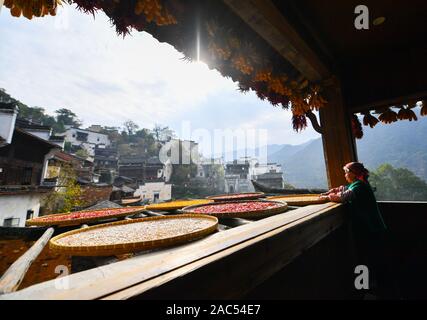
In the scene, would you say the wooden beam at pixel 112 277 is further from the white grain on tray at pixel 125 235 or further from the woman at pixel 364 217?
the woman at pixel 364 217

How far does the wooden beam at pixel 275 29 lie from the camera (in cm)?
190

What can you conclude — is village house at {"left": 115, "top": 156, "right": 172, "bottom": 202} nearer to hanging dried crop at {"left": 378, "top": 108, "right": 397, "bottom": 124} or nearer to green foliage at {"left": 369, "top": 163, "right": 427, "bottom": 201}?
hanging dried crop at {"left": 378, "top": 108, "right": 397, "bottom": 124}

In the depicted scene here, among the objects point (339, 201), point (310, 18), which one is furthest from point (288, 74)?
point (339, 201)

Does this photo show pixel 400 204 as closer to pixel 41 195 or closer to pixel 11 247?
pixel 11 247

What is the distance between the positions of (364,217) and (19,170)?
23.9 m

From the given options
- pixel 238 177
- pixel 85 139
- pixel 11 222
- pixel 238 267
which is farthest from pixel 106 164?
pixel 238 267

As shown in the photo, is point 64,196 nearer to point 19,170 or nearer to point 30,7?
point 19,170

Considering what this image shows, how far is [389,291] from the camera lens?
12.1ft

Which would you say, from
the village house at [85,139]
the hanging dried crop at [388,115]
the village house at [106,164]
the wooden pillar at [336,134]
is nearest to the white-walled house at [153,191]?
the village house at [106,164]

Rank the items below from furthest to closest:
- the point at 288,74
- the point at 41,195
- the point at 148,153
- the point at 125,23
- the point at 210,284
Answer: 1. the point at 148,153
2. the point at 41,195
3. the point at 288,74
4. the point at 125,23
5. the point at 210,284

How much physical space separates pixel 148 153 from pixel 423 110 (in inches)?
2545

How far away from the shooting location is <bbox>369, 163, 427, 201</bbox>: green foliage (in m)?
53.1

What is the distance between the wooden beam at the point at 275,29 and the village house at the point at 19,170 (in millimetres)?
19667

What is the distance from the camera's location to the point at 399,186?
56.1 metres
